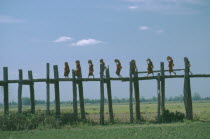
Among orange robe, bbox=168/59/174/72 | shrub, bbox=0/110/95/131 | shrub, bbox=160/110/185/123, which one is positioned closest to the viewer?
shrub, bbox=0/110/95/131

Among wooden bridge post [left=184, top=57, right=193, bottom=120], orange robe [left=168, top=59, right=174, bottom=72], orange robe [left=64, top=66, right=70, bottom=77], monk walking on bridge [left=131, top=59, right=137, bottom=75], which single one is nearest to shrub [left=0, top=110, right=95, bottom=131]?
orange robe [left=64, top=66, right=70, bottom=77]

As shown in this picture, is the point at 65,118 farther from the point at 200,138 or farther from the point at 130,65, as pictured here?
the point at 200,138

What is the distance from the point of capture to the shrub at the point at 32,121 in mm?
17094

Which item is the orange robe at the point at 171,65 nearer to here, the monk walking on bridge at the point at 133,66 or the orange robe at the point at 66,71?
the monk walking on bridge at the point at 133,66

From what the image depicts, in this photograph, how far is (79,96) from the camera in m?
19.6

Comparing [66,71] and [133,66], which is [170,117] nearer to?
[133,66]

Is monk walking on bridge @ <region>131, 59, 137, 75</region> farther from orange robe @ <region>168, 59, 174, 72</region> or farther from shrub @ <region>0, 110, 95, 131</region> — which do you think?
shrub @ <region>0, 110, 95, 131</region>

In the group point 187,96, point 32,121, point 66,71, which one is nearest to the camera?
point 32,121

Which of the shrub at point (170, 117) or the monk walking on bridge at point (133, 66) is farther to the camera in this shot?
the monk walking on bridge at point (133, 66)

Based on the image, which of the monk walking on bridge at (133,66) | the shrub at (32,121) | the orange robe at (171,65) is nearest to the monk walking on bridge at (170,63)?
the orange robe at (171,65)

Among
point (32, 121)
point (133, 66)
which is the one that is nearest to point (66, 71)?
point (32, 121)

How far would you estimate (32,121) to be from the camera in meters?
17.5

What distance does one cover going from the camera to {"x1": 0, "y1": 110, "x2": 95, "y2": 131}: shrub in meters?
17.1

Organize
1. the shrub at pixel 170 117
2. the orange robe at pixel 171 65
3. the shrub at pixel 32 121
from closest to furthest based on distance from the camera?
the shrub at pixel 32 121
the shrub at pixel 170 117
the orange robe at pixel 171 65
